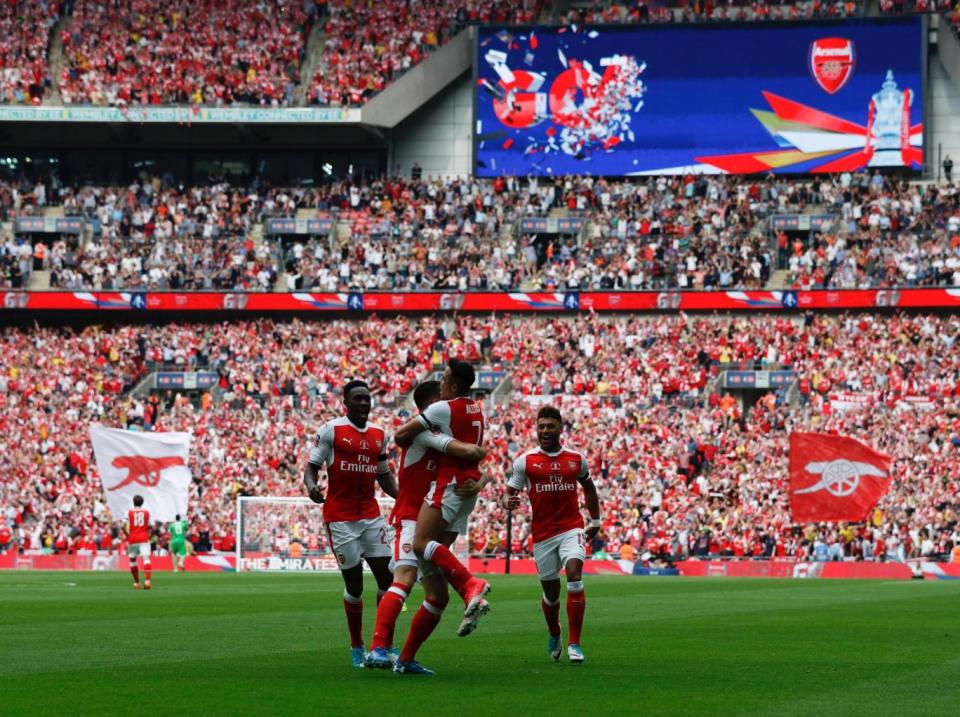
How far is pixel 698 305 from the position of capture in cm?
5994

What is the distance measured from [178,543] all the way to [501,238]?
2274cm

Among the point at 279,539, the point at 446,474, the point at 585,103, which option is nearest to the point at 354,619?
the point at 446,474

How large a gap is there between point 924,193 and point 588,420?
17.6 meters

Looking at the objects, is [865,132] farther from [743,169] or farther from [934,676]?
[934,676]

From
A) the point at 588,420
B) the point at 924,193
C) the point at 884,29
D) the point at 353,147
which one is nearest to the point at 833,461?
the point at 588,420


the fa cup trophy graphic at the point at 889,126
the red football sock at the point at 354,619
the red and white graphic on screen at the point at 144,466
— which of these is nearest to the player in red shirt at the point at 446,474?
the red football sock at the point at 354,619

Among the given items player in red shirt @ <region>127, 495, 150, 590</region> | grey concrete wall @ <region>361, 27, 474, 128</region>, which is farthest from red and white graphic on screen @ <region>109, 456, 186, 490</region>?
grey concrete wall @ <region>361, 27, 474, 128</region>

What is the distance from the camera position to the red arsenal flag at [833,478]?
41853mm

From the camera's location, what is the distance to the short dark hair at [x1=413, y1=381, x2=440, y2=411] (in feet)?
47.8

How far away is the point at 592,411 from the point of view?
178 feet

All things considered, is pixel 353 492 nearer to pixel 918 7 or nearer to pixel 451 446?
pixel 451 446

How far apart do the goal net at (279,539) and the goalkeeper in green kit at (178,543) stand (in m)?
1.63

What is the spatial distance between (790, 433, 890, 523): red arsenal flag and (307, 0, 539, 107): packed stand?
29512 mm

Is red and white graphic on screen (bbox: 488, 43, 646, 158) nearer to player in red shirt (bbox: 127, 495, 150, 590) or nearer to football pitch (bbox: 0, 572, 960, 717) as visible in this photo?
player in red shirt (bbox: 127, 495, 150, 590)
